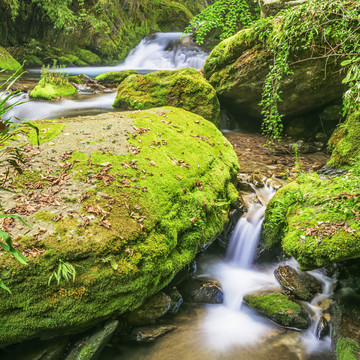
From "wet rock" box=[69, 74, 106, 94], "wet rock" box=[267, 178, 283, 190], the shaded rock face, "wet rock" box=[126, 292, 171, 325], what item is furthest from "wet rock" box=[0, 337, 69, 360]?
"wet rock" box=[69, 74, 106, 94]

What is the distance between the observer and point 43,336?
7.79ft

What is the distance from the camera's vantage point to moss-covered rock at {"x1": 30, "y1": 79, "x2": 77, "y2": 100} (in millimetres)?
9391

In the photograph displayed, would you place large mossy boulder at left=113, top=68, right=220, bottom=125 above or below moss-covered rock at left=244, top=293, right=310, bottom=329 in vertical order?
above

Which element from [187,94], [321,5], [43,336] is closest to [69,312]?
[43,336]

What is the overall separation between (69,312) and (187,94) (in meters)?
6.53

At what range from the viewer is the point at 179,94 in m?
7.62

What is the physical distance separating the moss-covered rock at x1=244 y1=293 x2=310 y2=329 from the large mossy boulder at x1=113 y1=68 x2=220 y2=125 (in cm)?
520

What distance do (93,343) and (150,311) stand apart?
2.32ft

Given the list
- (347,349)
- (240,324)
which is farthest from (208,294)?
(347,349)

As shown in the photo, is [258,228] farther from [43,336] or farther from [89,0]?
[89,0]

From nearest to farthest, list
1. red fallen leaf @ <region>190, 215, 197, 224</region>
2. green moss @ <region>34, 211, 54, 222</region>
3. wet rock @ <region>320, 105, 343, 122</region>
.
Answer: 1. green moss @ <region>34, 211, 54, 222</region>
2. red fallen leaf @ <region>190, 215, 197, 224</region>
3. wet rock @ <region>320, 105, 343, 122</region>

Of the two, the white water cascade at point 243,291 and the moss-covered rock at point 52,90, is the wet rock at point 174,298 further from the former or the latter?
the moss-covered rock at point 52,90

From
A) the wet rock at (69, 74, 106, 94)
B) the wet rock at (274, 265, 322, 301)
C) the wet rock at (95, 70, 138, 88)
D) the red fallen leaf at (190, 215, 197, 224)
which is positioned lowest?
the wet rock at (274, 265, 322, 301)

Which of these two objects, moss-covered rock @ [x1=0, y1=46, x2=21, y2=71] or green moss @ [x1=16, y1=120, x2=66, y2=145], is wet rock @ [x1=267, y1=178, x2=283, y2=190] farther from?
moss-covered rock @ [x1=0, y1=46, x2=21, y2=71]
